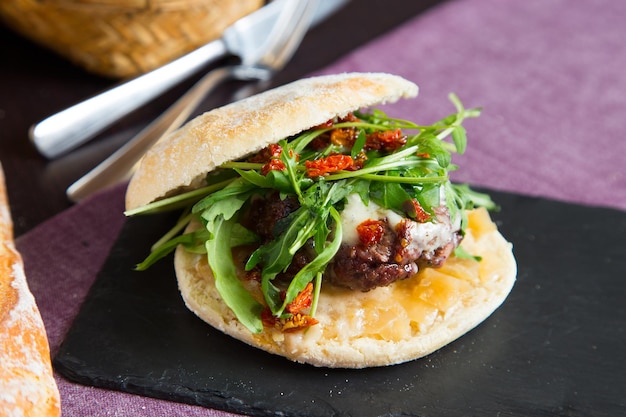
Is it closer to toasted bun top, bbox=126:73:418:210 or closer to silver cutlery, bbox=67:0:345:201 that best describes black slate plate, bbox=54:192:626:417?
toasted bun top, bbox=126:73:418:210

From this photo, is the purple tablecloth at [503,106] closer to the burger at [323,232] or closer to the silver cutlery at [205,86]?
the silver cutlery at [205,86]

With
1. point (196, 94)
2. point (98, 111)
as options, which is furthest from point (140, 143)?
point (196, 94)

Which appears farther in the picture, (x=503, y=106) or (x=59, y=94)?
(x=503, y=106)

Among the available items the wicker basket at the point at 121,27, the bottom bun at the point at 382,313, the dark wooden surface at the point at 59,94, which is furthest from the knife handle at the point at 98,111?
the bottom bun at the point at 382,313

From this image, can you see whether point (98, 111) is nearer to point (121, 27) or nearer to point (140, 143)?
point (140, 143)

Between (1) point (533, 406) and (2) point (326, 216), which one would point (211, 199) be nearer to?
(2) point (326, 216)

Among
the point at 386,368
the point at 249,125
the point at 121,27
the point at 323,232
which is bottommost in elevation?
the point at 386,368
